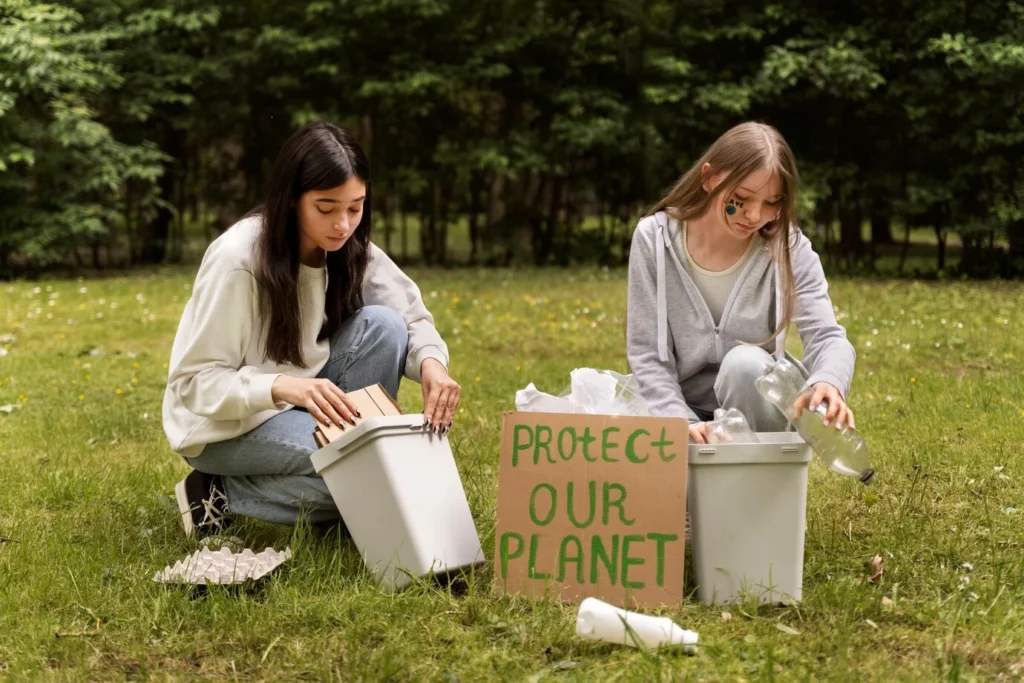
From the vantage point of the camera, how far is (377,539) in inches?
96.1

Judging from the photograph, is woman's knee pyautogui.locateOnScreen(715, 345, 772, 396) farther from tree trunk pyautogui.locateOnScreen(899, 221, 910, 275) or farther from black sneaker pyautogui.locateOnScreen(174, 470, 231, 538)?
tree trunk pyautogui.locateOnScreen(899, 221, 910, 275)

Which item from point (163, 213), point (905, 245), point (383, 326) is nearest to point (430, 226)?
point (163, 213)

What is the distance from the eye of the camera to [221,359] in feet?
8.58

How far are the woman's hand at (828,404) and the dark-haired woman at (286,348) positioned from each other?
0.77m

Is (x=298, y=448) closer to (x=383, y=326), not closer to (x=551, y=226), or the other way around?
(x=383, y=326)

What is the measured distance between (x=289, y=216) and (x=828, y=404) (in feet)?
4.27

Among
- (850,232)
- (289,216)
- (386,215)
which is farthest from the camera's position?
(386,215)

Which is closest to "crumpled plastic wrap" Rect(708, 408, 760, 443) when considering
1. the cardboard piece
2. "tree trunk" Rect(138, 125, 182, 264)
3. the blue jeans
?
the cardboard piece

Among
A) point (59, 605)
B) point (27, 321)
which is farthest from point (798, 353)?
point (27, 321)

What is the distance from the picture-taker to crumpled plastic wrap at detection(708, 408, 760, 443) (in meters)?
2.40

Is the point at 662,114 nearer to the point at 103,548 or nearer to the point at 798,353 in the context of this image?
the point at 798,353

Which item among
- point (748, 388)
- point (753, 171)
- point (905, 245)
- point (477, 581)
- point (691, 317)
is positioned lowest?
point (477, 581)

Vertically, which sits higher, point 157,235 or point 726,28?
point 726,28

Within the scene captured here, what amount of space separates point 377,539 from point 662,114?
906 centimetres
